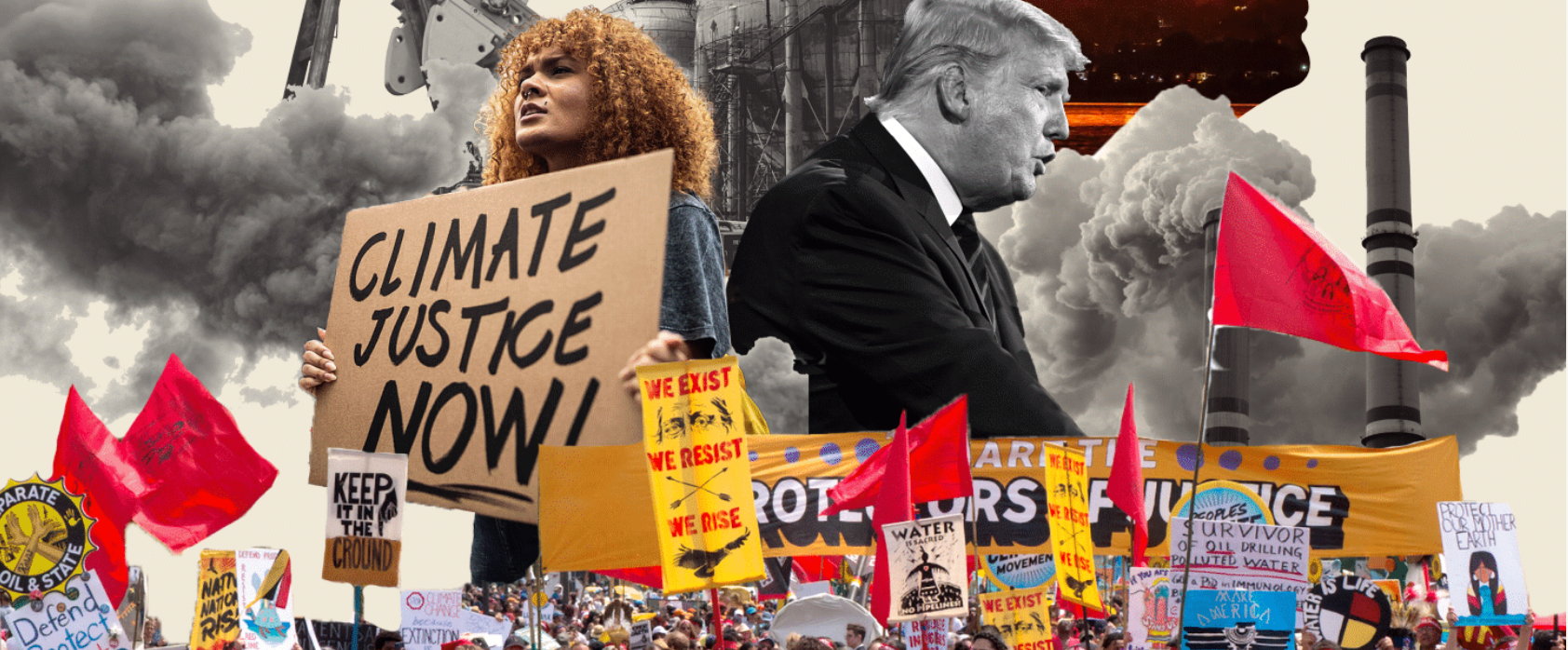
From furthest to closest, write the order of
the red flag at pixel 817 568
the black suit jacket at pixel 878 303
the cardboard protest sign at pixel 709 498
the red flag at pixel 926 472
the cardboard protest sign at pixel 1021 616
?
the red flag at pixel 817 568, the cardboard protest sign at pixel 1021 616, the red flag at pixel 926 472, the black suit jacket at pixel 878 303, the cardboard protest sign at pixel 709 498

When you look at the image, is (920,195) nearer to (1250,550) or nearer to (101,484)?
(1250,550)

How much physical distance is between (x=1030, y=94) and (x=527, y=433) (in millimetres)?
2272

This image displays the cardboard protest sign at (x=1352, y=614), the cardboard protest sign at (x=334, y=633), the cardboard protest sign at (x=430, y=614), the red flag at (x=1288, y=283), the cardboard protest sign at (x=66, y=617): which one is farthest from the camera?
the cardboard protest sign at (x=334, y=633)

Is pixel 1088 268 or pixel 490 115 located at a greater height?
pixel 1088 268

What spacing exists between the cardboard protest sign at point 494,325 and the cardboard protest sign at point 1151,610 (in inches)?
192

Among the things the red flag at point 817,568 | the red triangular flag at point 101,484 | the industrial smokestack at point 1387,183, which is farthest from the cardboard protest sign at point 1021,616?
the industrial smokestack at point 1387,183

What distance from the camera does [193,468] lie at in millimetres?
8352

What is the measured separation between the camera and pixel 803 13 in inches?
1120

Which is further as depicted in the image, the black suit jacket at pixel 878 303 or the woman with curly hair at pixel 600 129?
the black suit jacket at pixel 878 303

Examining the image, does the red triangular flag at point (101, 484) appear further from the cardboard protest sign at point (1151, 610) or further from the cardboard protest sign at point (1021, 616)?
the cardboard protest sign at point (1151, 610)

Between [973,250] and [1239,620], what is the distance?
5.84ft

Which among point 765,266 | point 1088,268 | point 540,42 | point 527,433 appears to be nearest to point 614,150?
point 540,42

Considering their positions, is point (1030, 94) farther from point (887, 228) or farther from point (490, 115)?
point (490, 115)

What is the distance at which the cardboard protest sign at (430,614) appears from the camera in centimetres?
1191
